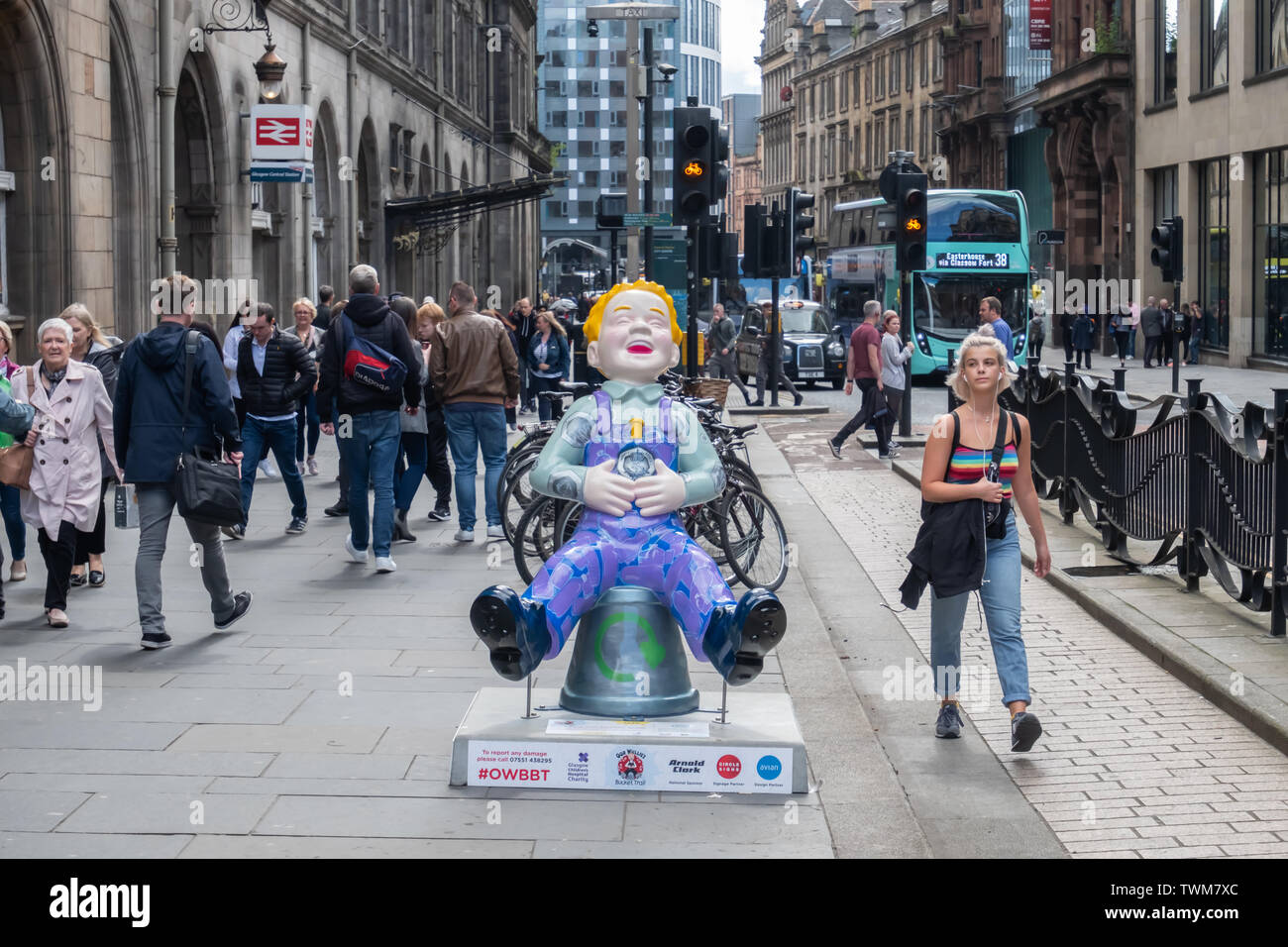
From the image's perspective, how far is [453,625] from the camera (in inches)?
353

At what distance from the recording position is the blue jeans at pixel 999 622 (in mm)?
6715

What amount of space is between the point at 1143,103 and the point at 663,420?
43139mm

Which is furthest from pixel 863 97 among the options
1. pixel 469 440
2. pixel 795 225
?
pixel 469 440

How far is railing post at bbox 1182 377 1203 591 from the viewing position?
32.2ft

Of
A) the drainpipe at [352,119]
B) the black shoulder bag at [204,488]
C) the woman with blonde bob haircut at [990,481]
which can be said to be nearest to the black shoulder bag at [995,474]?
the woman with blonde bob haircut at [990,481]

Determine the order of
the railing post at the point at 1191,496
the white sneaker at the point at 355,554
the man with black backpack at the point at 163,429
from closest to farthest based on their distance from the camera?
1. the man with black backpack at the point at 163,429
2. the railing post at the point at 1191,496
3. the white sneaker at the point at 355,554

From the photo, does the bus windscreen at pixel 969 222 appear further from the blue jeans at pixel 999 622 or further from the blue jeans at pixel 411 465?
the blue jeans at pixel 999 622

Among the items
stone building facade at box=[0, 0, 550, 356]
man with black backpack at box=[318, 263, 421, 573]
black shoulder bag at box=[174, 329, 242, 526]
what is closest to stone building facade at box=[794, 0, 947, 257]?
stone building facade at box=[0, 0, 550, 356]

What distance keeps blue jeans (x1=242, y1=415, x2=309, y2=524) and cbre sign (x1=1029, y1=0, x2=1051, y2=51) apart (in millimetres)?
47234

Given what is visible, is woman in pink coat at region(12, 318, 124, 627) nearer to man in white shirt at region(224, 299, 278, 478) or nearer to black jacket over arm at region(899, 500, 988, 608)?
man in white shirt at region(224, 299, 278, 478)

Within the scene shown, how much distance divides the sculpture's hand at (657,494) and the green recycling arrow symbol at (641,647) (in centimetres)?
37
